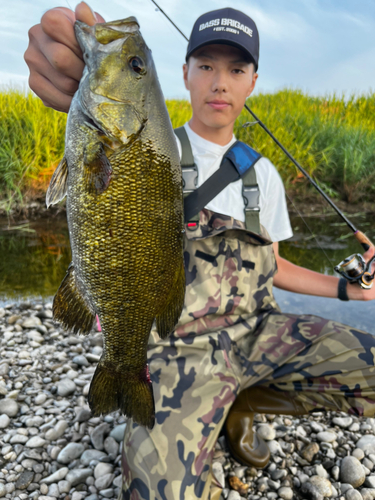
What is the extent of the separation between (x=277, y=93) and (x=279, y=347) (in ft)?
44.2

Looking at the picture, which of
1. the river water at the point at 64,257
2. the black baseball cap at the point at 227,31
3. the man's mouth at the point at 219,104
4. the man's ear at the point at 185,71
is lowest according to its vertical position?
the river water at the point at 64,257

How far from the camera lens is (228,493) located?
7.62ft

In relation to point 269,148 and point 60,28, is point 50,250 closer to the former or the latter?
point 269,148

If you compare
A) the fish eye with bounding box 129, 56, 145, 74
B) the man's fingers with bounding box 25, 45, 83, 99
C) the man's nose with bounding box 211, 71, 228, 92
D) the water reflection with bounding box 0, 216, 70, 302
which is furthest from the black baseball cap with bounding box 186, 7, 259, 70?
the water reflection with bounding box 0, 216, 70, 302

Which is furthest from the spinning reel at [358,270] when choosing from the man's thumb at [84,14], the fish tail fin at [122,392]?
the man's thumb at [84,14]

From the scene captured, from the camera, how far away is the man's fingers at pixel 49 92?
1.73 metres

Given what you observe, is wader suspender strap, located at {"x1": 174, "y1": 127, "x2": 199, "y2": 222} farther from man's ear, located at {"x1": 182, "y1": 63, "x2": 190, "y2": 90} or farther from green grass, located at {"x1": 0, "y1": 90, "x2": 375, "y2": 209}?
green grass, located at {"x1": 0, "y1": 90, "x2": 375, "y2": 209}

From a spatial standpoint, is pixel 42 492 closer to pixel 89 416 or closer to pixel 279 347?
pixel 89 416

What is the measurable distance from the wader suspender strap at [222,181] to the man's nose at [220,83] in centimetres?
34

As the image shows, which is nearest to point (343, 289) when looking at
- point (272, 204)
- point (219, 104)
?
point (272, 204)

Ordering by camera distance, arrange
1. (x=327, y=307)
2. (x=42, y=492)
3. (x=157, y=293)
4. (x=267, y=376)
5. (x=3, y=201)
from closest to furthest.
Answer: (x=157, y=293), (x=42, y=492), (x=267, y=376), (x=327, y=307), (x=3, y=201)

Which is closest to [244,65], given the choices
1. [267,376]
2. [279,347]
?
[279,347]

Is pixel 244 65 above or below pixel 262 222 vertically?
above

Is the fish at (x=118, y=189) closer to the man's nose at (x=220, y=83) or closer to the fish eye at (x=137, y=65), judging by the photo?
the fish eye at (x=137, y=65)
